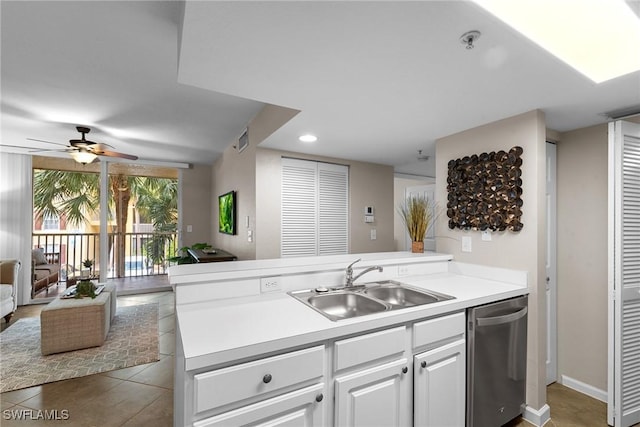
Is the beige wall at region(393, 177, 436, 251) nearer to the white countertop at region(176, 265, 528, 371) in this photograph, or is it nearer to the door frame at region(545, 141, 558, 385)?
the door frame at region(545, 141, 558, 385)

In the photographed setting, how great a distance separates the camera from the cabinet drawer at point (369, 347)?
133 centimetres

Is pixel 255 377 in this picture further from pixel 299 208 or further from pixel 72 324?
pixel 72 324

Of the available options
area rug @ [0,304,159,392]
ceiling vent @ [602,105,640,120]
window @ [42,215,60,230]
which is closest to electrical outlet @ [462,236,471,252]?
ceiling vent @ [602,105,640,120]

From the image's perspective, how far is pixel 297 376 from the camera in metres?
1.23

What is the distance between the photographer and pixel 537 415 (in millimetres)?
2014

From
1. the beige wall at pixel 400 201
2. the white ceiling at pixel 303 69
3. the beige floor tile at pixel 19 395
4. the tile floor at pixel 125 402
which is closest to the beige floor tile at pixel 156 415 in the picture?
the tile floor at pixel 125 402

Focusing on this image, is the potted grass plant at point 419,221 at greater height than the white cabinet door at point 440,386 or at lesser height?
greater

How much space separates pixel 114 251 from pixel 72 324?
310 cm

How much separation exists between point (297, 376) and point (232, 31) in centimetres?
148

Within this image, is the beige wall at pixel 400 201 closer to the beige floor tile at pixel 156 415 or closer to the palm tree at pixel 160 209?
the beige floor tile at pixel 156 415

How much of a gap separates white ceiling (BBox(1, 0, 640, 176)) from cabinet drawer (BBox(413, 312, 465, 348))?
54.0 inches

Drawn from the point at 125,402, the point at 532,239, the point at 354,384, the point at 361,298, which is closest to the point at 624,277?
the point at 532,239

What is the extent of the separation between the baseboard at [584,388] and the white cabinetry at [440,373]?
→ 4.88ft

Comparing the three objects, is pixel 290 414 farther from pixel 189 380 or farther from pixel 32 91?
pixel 32 91
